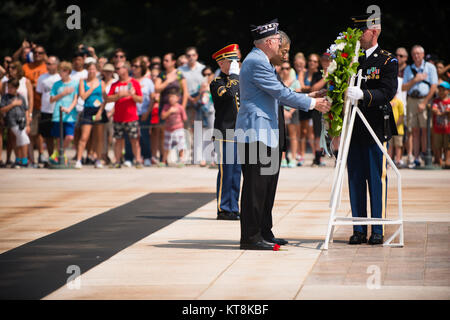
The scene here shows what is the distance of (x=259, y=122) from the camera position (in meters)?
9.33

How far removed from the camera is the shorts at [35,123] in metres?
19.8

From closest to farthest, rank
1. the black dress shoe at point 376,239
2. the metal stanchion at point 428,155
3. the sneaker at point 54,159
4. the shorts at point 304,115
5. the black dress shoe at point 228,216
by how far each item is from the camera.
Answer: the black dress shoe at point 376,239 → the black dress shoe at point 228,216 → the metal stanchion at point 428,155 → the sneaker at point 54,159 → the shorts at point 304,115

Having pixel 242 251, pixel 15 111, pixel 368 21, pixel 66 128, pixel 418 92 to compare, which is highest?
pixel 368 21

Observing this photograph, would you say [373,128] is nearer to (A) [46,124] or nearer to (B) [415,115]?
(B) [415,115]

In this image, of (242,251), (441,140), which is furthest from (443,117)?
(242,251)

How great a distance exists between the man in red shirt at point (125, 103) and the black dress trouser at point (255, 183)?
9.54 meters

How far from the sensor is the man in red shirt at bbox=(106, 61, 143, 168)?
18.8 metres

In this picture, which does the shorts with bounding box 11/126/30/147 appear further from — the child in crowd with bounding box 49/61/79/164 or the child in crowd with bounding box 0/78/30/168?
the child in crowd with bounding box 49/61/79/164

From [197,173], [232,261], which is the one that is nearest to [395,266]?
[232,261]

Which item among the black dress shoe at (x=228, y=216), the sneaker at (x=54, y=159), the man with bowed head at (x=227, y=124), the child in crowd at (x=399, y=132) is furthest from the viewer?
the sneaker at (x=54, y=159)

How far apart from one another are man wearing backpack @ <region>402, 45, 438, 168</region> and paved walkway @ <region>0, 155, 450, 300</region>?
2.84 m

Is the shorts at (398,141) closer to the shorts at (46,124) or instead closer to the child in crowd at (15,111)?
the shorts at (46,124)

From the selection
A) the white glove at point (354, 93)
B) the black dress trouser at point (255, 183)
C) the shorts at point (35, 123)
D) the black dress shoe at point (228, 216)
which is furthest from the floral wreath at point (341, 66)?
the shorts at point (35, 123)

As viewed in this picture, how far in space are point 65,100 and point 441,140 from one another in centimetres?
697
